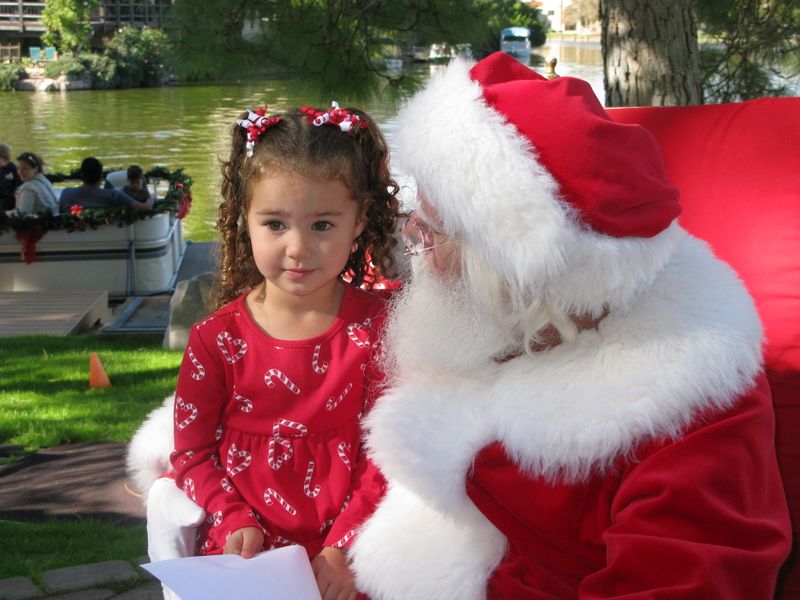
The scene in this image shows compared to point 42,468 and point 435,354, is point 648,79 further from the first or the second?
point 42,468

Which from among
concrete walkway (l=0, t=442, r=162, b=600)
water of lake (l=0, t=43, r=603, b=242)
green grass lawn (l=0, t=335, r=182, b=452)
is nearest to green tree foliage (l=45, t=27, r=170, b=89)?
water of lake (l=0, t=43, r=603, b=242)

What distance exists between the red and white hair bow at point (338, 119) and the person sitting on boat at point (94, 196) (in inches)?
352

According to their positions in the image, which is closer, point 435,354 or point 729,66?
point 435,354

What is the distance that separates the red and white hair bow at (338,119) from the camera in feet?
5.87

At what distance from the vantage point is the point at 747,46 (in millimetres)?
5398

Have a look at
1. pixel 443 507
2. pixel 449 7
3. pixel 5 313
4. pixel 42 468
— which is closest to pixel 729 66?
pixel 449 7

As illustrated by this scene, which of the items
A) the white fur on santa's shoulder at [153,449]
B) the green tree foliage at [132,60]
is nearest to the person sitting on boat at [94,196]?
the white fur on santa's shoulder at [153,449]

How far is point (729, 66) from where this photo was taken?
19.0 feet

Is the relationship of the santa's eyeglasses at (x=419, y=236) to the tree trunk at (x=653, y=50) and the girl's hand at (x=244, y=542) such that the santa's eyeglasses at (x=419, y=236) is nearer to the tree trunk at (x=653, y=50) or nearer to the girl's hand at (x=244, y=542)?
the girl's hand at (x=244, y=542)

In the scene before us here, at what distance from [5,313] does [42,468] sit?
5200 mm

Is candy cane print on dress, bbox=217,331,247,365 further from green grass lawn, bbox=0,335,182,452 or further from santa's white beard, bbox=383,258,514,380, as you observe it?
green grass lawn, bbox=0,335,182,452

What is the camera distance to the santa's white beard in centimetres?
154

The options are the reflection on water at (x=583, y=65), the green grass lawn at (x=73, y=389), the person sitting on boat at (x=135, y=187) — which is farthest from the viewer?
the reflection on water at (x=583, y=65)

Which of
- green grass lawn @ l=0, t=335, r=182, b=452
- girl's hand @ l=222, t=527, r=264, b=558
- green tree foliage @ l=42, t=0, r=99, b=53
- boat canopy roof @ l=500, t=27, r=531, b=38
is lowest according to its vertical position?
green grass lawn @ l=0, t=335, r=182, b=452
